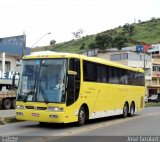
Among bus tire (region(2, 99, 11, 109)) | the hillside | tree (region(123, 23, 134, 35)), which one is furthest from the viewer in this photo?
tree (region(123, 23, 134, 35))

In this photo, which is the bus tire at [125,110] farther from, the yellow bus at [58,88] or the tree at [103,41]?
the tree at [103,41]

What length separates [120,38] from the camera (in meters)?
129

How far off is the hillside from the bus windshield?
108m

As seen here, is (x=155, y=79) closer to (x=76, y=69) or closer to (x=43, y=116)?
(x=76, y=69)

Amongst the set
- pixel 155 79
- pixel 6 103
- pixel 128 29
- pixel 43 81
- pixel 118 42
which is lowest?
pixel 6 103

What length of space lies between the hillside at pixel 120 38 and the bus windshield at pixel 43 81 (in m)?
108

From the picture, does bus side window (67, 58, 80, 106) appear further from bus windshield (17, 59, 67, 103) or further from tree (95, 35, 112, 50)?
tree (95, 35, 112, 50)

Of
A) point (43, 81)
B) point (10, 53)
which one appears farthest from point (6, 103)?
point (43, 81)

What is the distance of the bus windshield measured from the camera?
54.6 feet

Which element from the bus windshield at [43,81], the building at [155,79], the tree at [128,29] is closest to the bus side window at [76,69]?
the bus windshield at [43,81]

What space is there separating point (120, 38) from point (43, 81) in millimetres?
113718

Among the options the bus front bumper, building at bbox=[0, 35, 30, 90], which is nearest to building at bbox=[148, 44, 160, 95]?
building at bbox=[0, 35, 30, 90]

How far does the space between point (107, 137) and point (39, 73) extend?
4397 millimetres

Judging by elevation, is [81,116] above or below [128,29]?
below
